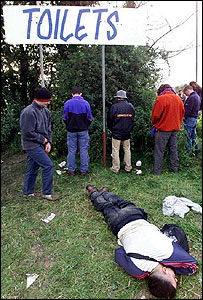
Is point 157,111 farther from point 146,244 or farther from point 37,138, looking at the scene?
point 146,244

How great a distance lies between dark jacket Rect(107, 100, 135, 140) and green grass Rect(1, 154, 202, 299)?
2.64 ft

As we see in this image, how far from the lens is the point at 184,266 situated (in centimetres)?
246

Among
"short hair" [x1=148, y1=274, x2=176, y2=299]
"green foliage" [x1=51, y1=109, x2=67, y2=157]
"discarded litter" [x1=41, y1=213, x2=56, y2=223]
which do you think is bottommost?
"short hair" [x1=148, y1=274, x2=176, y2=299]

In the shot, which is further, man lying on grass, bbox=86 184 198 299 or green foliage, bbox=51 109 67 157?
green foliage, bbox=51 109 67 157

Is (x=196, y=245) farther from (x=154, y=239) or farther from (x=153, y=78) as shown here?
(x=153, y=78)

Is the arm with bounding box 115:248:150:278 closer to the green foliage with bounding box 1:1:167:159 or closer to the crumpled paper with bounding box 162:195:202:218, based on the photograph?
the crumpled paper with bounding box 162:195:202:218

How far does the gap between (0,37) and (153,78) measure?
12.5 feet

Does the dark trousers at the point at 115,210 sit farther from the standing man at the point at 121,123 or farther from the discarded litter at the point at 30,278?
the standing man at the point at 121,123

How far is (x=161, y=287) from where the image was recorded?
2215 mm

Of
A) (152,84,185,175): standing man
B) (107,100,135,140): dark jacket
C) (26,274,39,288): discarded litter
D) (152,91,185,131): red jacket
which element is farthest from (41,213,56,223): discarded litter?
(152,91,185,131): red jacket

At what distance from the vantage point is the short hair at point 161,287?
2209mm

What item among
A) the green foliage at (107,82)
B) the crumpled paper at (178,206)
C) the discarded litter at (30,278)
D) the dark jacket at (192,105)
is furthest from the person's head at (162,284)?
the dark jacket at (192,105)

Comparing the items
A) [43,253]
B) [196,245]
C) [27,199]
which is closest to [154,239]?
[196,245]

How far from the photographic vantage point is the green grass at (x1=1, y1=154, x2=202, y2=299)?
246 centimetres
